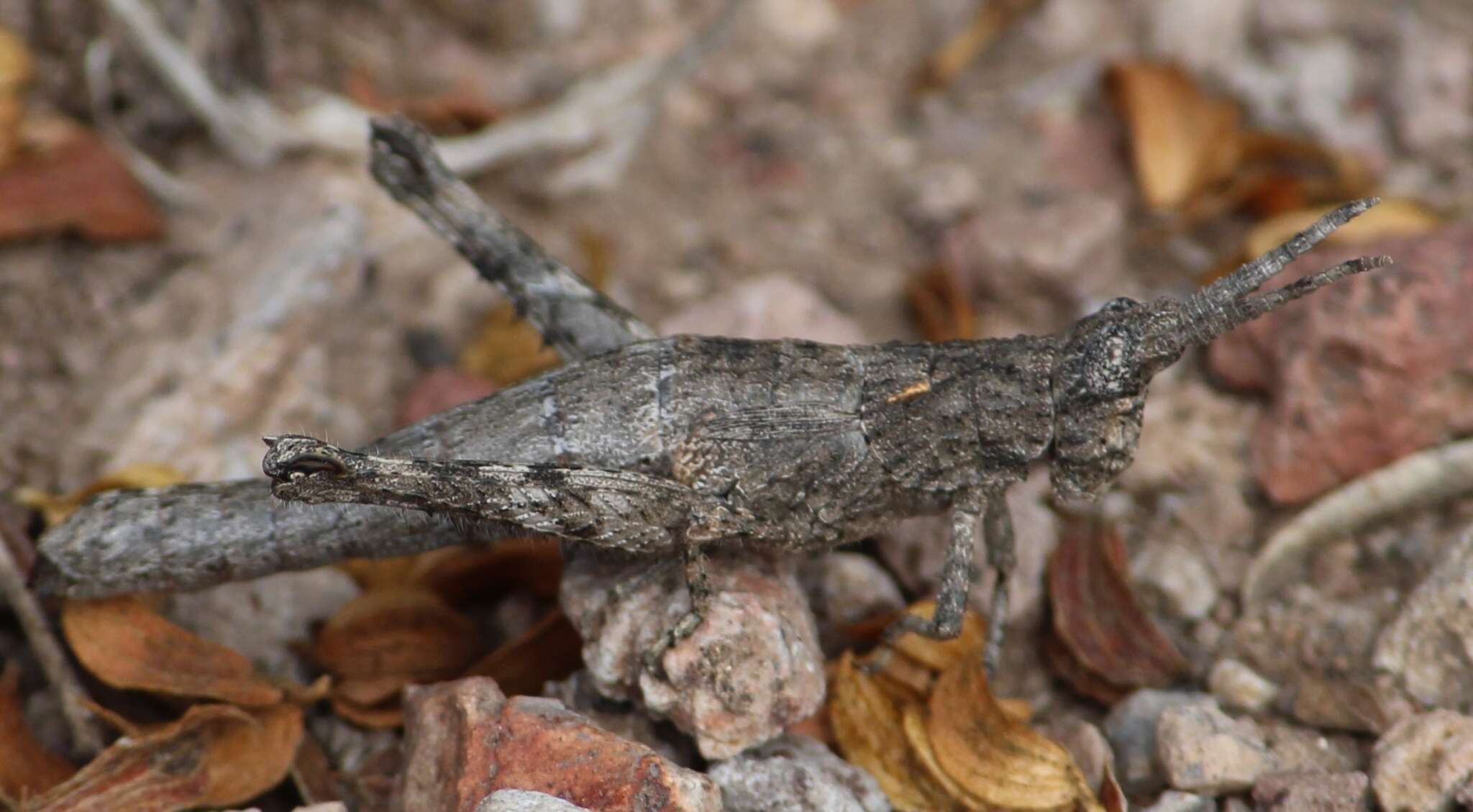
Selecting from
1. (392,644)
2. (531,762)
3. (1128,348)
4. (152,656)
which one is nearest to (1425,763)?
(1128,348)

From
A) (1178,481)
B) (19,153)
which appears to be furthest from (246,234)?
(1178,481)

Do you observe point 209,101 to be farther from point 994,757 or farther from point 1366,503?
point 1366,503

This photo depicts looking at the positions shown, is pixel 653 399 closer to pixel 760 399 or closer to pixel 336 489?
pixel 760 399

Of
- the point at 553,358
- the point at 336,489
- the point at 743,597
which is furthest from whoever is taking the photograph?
the point at 553,358

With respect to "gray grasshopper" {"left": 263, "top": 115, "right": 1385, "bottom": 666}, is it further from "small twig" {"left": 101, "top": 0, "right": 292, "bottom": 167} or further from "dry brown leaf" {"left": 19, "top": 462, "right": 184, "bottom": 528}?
"small twig" {"left": 101, "top": 0, "right": 292, "bottom": 167}

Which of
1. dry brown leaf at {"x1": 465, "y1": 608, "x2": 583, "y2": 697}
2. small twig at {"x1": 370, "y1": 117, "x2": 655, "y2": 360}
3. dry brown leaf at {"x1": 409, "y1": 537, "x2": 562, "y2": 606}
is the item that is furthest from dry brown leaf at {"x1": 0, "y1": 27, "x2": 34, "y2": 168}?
dry brown leaf at {"x1": 465, "y1": 608, "x2": 583, "y2": 697}

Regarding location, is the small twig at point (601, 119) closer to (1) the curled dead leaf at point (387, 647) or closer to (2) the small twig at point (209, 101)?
(2) the small twig at point (209, 101)
